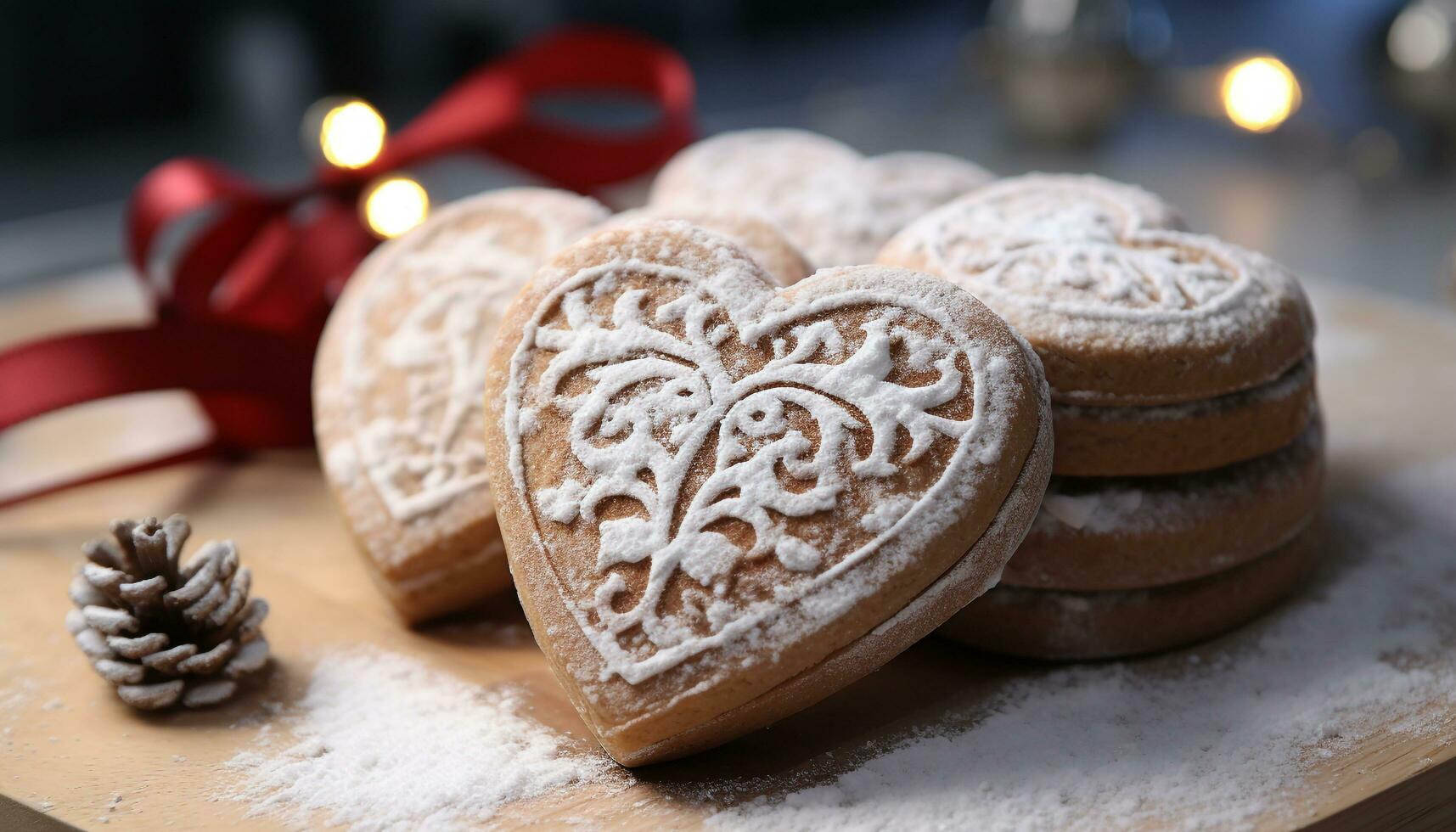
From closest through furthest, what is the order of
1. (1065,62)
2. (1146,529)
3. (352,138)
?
(1146,529), (352,138), (1065,62)

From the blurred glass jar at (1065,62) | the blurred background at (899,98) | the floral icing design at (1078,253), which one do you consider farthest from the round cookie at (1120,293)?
the blurred glass jar at (1065,62)

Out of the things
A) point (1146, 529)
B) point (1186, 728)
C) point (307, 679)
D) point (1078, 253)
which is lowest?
point (1186, 728)

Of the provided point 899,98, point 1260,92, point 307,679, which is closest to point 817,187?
point 307,679

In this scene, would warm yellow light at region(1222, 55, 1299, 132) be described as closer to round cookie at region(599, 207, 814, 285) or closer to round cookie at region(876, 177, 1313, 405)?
round cookie at region(876, 177, 1313, 405)

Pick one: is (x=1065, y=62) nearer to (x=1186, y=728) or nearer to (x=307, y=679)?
(x=1186, y=728)

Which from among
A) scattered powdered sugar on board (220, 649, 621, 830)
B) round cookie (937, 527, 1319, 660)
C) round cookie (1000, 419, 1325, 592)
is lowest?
round cookie (937, 527, 1319, 660)

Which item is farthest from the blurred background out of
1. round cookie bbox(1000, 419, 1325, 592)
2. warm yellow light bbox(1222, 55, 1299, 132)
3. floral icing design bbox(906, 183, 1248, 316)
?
round cookie bbox(1000, 419, 1325, 592)
